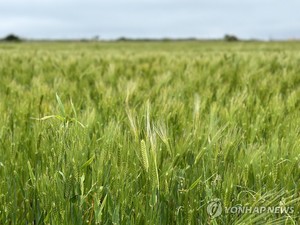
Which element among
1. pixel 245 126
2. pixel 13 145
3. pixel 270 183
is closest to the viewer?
pixel 270 183

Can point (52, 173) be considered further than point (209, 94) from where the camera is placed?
No

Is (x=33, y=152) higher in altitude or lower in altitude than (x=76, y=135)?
lower

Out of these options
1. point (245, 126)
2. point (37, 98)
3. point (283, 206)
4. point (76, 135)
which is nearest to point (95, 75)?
point (37, 98)

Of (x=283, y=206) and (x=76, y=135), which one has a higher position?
(x=76, y=135)

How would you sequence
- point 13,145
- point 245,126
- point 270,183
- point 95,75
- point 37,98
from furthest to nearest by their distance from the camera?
1. point 95,75
2. point 37,98
3. point 245,126
4. point 13,145
5. point 270,183

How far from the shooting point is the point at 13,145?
4.06 feet

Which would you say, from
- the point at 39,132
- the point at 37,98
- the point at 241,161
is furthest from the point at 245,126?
the point at 37,98

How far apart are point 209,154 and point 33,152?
0.57 m

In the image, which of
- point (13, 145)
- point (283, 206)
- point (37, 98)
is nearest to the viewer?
point (283, 206)

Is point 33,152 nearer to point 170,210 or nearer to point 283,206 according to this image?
point 170,210

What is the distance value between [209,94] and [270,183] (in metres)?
1.09

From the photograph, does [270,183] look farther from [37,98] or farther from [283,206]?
[37,98]

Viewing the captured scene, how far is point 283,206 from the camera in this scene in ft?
2.99

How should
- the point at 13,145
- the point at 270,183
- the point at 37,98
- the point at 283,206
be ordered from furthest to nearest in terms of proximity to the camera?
1. the point at 37,98
2. the point at 13,145
3. the point at 270,183
4. the point at 283,206
